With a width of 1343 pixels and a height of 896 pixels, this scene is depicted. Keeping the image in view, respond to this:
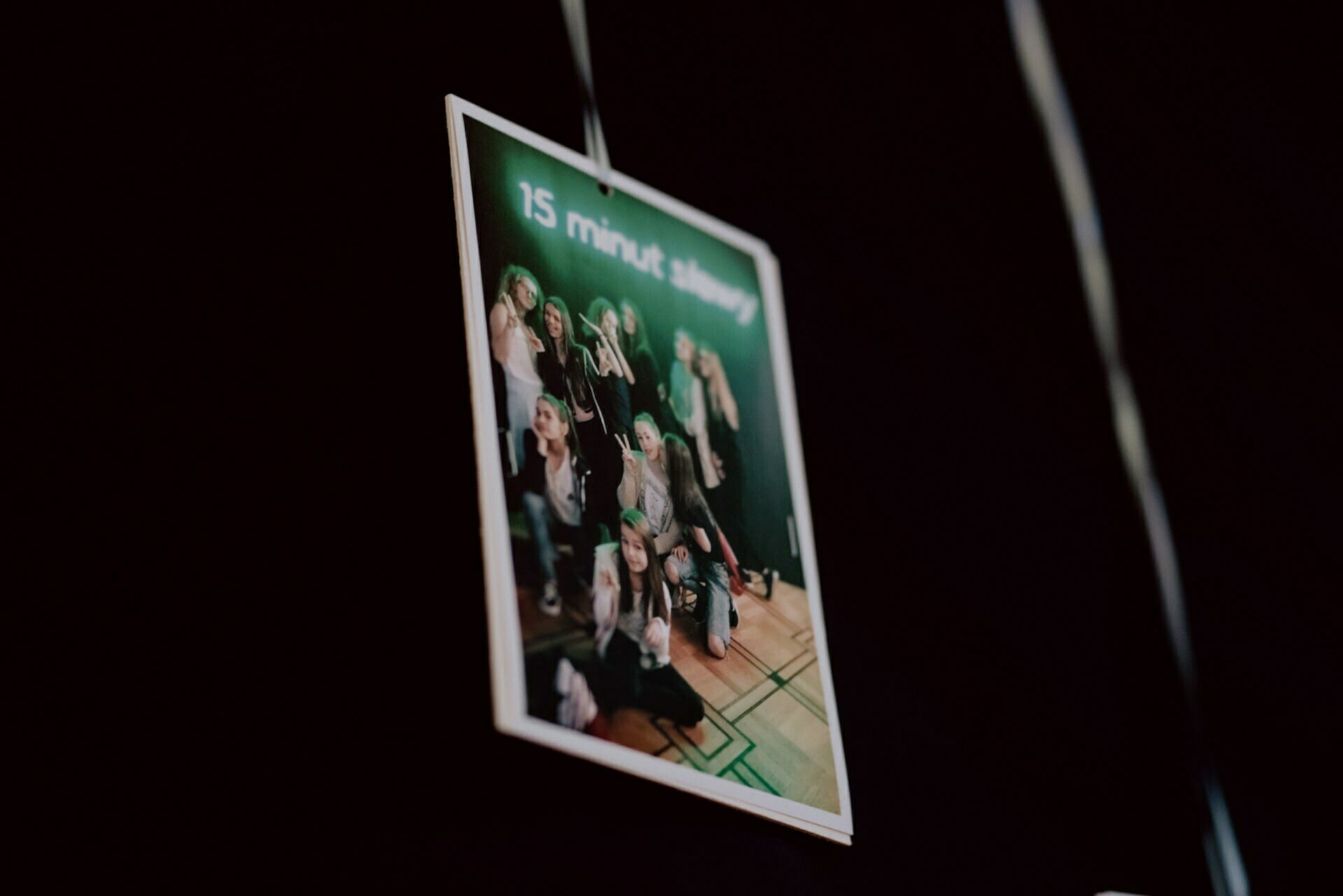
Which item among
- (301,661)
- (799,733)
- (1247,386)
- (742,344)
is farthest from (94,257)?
(1247,386)

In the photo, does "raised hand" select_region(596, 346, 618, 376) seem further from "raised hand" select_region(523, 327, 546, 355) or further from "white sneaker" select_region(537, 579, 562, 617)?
"white sneaker" select_region(537, 579, 562, 617)

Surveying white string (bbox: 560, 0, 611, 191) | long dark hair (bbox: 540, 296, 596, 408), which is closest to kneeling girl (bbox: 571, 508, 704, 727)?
long dark hair (bbox: 540, 296, 596, 408)

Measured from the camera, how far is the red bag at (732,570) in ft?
3.18

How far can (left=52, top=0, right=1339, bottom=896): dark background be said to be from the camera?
33.4 inches

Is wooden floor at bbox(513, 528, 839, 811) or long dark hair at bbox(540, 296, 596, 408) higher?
long dark hair at bbox(540, 296, 596, 408)

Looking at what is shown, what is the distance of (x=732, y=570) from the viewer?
3.20ft

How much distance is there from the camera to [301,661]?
0.87 metres

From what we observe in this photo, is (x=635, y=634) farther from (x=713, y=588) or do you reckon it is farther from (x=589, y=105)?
(x=589, y=105)

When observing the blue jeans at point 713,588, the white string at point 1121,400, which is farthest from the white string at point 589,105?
the white string at point 1121,400

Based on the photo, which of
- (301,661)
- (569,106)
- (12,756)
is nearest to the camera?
(12,756)

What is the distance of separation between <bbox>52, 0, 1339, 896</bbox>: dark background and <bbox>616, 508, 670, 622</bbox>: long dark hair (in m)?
0.16

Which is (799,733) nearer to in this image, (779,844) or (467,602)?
(779,844)

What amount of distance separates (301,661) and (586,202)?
1.47 feet

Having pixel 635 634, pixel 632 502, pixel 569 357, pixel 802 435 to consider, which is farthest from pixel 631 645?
pixel 802 435
